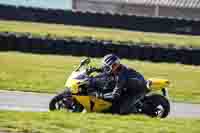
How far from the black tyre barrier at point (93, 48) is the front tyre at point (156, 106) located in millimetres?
12701

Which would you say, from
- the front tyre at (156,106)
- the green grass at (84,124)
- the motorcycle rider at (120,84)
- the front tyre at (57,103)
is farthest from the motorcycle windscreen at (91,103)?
the green grass at (84,124)

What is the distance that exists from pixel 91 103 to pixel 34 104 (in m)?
2.22

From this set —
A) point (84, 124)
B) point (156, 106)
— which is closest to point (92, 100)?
point (156, 106)

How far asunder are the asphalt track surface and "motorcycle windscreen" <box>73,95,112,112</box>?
961 millimetres

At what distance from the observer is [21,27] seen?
1522 inches

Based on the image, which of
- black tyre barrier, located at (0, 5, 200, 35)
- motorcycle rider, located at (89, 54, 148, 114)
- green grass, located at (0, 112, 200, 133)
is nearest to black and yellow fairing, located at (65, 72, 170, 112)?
motorcycle rider, located at (89, 54, 148, 114)

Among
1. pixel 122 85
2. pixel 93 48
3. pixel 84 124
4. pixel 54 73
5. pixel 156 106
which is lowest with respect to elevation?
pixel 84 124

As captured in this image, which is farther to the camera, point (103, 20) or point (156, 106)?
point (103, 20)

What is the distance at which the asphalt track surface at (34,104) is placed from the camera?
15.0 meters

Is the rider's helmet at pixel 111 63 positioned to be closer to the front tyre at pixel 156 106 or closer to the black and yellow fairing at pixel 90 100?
the black and yellow fairing at pixel 90 100

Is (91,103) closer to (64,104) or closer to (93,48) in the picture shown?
(64,104)

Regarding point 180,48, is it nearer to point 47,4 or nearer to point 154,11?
point 47,4

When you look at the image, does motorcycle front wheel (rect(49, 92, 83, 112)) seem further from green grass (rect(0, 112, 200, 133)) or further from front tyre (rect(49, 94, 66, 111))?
green grass (rect(0, 112, 200, 133))

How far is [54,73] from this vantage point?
72.3 ft
